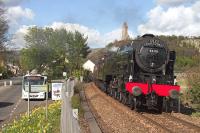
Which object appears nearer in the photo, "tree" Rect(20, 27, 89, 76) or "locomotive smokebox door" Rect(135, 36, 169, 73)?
"locomotive smokebox door" Rect(135, 36, 169, 73)

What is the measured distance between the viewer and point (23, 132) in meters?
15.3

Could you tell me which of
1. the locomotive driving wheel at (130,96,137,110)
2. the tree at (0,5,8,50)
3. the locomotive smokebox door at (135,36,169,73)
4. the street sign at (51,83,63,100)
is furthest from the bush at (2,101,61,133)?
the tree at (0,5,8,50)

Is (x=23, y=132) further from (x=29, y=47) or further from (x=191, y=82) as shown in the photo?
(x=29, y=47)

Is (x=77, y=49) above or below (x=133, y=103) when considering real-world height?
above

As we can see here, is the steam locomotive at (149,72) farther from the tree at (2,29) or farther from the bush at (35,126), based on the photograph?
the tree at (2,29)

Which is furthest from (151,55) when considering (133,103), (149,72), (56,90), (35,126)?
(56,90)

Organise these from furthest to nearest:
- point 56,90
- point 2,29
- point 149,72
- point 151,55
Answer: point 2,29 < point 56,90 < point 149,72 < point 151,55

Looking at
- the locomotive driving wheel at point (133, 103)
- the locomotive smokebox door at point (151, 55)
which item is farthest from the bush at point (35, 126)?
the locomotive smokebox door at point (151, 55)

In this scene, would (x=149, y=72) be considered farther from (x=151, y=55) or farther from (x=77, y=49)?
(x=77, y=49)

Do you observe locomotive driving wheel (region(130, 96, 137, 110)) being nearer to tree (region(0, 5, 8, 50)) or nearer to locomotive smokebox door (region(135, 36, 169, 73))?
locomotive smokebox door (region(135, 36, 169, 73))

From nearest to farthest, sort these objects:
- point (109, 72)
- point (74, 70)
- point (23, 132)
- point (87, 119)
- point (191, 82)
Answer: point (23, 132) < point (87, 119) < point (191, 82) < point (109, 72) < point (74, 70)

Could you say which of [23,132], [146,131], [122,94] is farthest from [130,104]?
[23,132]

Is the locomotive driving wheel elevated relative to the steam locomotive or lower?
lower

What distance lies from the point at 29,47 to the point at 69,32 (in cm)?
932
